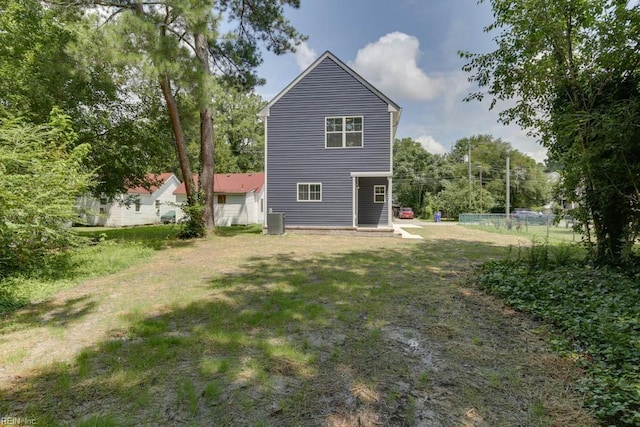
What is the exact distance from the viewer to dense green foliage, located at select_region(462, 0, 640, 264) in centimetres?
505

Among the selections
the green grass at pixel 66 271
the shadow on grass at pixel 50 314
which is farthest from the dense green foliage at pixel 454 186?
the shadow on grass at pixel 50 314

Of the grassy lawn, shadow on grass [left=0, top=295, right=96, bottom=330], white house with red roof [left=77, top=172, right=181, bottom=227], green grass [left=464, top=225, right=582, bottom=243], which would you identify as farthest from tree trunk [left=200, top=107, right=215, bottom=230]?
green grass [left=464, top=225, right=582, bottom=243]

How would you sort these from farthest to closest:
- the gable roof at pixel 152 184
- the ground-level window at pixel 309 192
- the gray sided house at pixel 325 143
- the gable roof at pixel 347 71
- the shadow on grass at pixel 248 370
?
the gable roof at pixel 152 184 → the ground-level window at pixel 309 192 → the gray sided house at pixel 325 143 → the gable roof at pixel 347 71 → the shadow on grass at pixel 248 370

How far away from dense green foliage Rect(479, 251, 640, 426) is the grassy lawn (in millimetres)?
186

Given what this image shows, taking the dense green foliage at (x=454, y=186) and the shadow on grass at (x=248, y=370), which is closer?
the shadow on grass at (x=248, y=370)

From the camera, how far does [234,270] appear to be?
6.79 m

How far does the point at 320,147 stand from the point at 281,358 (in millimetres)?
11729

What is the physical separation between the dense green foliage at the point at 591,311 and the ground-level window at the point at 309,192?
8.44 metres

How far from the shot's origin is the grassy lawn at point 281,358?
7.25 feet

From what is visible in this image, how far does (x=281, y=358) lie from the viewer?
2.95 meters

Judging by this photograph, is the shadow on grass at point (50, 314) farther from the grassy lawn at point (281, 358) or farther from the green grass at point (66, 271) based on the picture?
the green grass at point (66, 271)

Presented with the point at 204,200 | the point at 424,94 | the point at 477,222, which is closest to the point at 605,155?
the point at 204,200

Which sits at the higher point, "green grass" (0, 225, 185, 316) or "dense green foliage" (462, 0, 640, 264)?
"dense green foliage" (462, 0, 640, 264)

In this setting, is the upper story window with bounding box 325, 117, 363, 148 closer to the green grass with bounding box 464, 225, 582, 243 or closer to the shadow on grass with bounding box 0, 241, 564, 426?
the green grass with bounding box 464, 225, 582, 243
